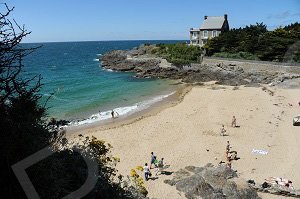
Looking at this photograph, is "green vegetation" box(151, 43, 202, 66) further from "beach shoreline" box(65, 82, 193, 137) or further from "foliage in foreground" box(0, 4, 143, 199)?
"foliage in foreground" box(0, 4, 143, 199)

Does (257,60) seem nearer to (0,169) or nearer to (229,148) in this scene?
(229,148)

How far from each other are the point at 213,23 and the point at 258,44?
61.3ft

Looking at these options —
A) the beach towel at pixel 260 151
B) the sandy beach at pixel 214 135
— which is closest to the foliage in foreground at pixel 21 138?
the sandy beach at pixel 214 135

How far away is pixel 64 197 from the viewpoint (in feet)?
18.3

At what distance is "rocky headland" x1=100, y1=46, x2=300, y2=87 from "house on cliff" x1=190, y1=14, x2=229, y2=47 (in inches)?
443

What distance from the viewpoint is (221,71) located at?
4600 centimetres

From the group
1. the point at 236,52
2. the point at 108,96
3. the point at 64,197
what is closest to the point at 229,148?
the point at 64,197

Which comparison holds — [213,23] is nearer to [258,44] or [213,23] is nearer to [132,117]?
[258,44]

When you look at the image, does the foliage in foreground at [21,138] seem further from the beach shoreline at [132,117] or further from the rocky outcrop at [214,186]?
the beach shoreline at [132,117]

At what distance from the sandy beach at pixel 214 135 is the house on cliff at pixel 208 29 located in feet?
99.0

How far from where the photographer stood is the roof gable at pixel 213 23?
2484 inches

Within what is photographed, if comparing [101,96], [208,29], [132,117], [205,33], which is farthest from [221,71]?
[132,117]

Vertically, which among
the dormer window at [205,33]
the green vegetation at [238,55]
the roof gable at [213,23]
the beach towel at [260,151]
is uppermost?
the roof gable at [213,23]

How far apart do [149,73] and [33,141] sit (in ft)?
159
